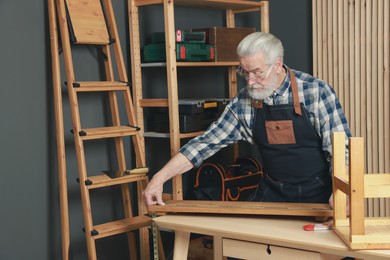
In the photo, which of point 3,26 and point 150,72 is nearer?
point 3,26

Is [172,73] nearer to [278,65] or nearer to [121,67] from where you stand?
[121,67]

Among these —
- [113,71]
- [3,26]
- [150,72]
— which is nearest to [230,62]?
[150,72]

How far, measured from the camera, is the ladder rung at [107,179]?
3765 mm

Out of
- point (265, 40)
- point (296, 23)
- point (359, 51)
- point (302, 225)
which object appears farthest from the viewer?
point (296, 23)

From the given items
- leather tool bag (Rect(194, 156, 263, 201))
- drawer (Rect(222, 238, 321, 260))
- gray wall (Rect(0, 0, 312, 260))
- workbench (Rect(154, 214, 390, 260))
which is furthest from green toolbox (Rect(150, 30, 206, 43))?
drawer (Rect(222, 238, 321, 260))

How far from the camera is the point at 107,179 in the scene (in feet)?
12.6

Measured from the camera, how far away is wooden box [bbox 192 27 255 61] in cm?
457

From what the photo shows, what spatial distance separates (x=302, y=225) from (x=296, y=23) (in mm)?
3099

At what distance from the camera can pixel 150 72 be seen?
4617mm

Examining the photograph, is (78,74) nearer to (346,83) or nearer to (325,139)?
(325,139)

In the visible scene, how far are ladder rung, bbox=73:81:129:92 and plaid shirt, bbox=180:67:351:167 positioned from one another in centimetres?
71

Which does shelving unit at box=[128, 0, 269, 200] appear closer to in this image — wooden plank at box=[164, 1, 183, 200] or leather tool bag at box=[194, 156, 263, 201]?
wooden plank at box=[164, 1, 183, 200]

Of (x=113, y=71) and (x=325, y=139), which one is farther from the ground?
(x=113, y=71)

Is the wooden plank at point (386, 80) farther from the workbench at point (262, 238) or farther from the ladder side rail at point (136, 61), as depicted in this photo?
the workbench at point (262, 238)
